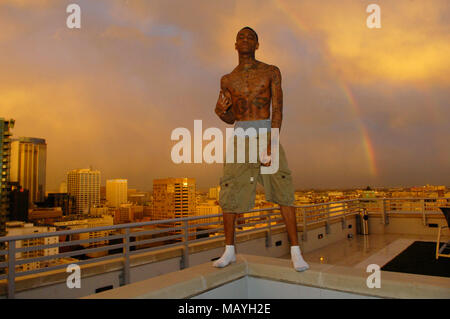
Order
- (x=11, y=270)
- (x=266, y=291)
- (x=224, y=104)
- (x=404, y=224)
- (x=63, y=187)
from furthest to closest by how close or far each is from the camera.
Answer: (x=63, y=187)
(x=404, y=224)
(x=11, y=270)
(x=224, y=104)
(x=266, y=291)

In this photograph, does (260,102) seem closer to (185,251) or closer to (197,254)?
(185,251)

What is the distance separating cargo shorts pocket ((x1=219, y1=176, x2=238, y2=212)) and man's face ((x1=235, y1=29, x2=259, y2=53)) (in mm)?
946

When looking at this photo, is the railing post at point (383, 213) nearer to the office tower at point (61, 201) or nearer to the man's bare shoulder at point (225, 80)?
the man's bare shoulder at point (225, 80)

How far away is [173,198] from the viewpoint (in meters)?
9.20

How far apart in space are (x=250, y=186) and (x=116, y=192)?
10478 mm

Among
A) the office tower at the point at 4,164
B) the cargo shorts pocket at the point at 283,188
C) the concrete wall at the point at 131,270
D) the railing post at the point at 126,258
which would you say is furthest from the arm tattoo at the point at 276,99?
the office tower at the point at 4,164

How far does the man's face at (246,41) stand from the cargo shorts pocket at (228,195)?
95 cm

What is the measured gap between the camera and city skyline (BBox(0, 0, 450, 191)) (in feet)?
25.5

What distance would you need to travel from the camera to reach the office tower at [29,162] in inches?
612

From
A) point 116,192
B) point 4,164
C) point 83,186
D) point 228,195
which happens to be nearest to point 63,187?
point 83,186

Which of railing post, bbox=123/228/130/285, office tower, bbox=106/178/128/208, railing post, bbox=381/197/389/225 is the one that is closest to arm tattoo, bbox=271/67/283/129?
railing post, bbox=123/228/130/285
